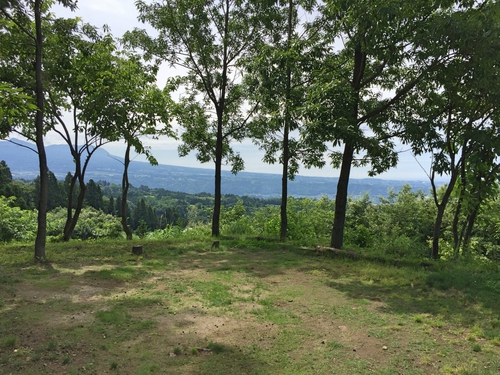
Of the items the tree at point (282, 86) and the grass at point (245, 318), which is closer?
the grass at point (245, 318)

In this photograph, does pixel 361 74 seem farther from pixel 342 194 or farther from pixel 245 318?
pixel 245 318

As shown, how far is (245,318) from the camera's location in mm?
5055

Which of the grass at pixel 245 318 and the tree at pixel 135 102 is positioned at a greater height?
the tree at pixel 135 102

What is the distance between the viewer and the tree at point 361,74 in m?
7.75

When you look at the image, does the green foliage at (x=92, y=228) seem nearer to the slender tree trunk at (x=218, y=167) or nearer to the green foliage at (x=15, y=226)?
the green foliage at (x=15, y=226)

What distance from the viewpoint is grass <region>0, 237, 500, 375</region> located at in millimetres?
3750

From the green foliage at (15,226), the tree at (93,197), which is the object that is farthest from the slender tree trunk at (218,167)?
the tree at (93,197)

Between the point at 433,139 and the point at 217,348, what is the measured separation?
7.47 m

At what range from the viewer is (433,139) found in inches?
337

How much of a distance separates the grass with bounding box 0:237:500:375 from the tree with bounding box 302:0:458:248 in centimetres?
318

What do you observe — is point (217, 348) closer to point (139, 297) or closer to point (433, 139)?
point (139, 297)

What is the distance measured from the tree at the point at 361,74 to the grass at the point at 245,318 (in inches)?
125

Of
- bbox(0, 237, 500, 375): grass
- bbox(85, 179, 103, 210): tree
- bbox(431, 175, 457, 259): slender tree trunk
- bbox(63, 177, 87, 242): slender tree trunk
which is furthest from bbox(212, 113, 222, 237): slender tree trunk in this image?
bbox(85, 179, 103, 210): tree

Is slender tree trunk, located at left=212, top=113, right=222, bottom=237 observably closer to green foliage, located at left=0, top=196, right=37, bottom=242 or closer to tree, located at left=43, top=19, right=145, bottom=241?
tree, located at left=43, top=19, right=145, bottom=241
